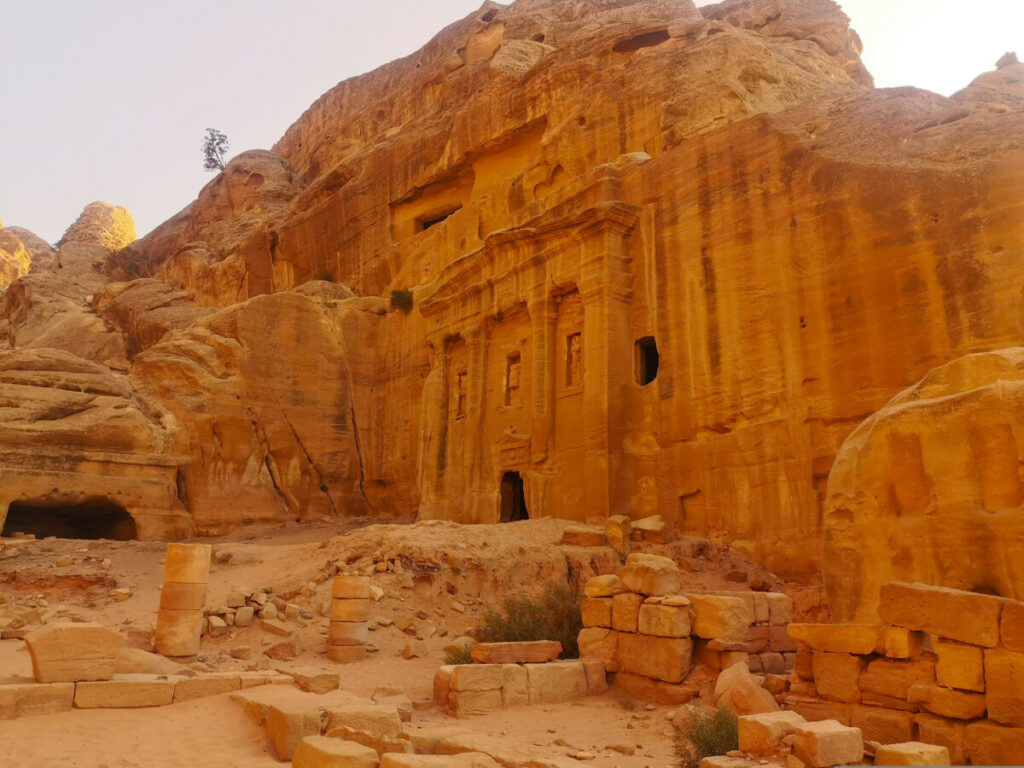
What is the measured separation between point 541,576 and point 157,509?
34.5 feet

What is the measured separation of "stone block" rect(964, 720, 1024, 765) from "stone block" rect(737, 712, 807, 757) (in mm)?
1125

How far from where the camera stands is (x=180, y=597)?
1094cm

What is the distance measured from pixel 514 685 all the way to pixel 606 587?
5.80 ft

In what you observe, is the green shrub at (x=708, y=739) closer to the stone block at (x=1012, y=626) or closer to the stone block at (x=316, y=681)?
the stone block at (x=1012, y=626)

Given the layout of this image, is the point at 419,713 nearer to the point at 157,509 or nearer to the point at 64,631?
Answer: the point at 64,631

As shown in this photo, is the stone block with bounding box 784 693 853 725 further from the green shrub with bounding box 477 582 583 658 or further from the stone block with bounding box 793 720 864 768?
the green shrub with bounding box 477 582 583 658

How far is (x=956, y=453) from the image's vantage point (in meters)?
6.85

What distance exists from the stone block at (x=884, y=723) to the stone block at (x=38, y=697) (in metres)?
7.13

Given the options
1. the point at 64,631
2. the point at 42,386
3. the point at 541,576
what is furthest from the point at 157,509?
the point at 64,631

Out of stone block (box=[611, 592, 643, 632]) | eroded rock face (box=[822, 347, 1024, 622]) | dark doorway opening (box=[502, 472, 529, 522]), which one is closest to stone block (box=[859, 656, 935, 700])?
eroded rock face (box=[822, 347, 1024, 622])

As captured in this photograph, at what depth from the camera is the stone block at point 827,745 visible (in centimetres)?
521

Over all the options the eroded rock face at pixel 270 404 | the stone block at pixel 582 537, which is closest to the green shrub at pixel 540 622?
the stone block at pixel 582 537

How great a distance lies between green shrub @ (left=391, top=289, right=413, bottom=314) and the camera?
86.2 feet

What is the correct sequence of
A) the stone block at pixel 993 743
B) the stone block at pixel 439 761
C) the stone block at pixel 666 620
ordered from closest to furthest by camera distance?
the stone block at pixel 993 743
the stone block at pixel 439 761
the stone block at pixel 666 620
